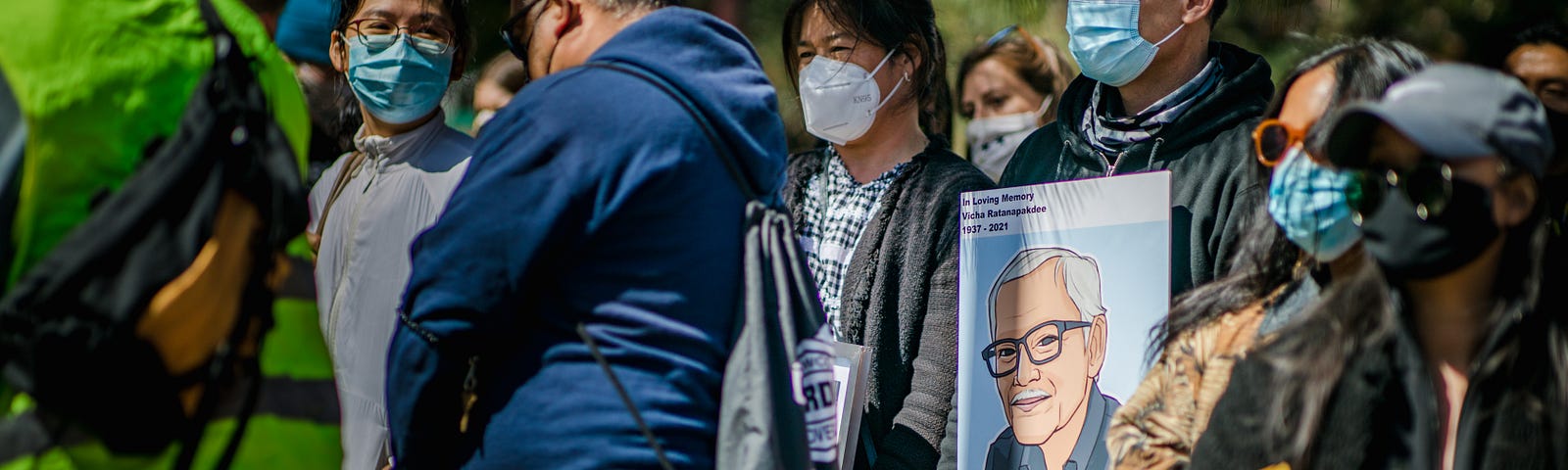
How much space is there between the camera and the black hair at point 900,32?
3.73m

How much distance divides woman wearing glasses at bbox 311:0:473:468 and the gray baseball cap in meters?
2.17

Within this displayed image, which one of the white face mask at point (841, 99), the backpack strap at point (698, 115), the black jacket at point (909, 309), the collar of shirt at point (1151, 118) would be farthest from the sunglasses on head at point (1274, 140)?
the white face mask at point (841, 99)

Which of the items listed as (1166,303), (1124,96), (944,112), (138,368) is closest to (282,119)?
(138,368)

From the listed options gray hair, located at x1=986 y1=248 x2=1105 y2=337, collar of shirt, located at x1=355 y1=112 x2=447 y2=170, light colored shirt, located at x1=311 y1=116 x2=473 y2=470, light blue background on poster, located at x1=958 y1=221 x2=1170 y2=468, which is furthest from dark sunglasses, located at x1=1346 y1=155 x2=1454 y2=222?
collar of shirt, located at x1=355 y1=112 x2=447 y2=170

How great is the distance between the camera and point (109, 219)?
1.81m

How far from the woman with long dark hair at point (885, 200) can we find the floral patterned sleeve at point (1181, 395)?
0.83 meters

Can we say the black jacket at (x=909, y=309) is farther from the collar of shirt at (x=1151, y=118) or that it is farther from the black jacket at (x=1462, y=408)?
the black jacket at (x=1462, y=408)

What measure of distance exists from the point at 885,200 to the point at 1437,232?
1.85 m

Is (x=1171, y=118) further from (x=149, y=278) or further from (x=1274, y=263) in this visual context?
(x=149, y=278)

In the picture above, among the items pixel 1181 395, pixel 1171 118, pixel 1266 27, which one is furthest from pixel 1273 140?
pixel 1266 27

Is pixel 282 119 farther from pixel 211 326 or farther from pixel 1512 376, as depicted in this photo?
pixel 1512 376

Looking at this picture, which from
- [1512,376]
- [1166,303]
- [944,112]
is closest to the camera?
[1512,376]

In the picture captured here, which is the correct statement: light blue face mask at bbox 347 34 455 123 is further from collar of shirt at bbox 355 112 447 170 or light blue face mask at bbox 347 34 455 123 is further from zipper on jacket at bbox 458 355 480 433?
zipper on jacket at bbox 458 355 480 433

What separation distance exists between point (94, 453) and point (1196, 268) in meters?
2.02
